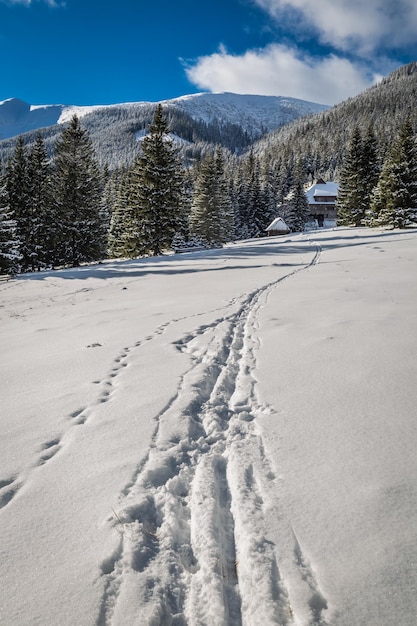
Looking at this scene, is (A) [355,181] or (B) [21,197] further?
(A) [355,181]

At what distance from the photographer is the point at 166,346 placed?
5.20 m

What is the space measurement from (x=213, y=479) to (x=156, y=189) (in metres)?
23.8

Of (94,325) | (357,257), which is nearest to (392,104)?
(357,257)

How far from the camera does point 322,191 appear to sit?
91.9 meters

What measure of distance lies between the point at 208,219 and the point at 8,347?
33.9m

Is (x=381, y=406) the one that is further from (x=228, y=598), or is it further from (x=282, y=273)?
(x=282, y=273)

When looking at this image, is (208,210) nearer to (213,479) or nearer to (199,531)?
(213,479)

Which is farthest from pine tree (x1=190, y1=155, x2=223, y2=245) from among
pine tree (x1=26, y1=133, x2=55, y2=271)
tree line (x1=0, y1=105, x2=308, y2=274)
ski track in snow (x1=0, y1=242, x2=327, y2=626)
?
ski track in snow (x1=0, y1=242, x2=327, y2=626)

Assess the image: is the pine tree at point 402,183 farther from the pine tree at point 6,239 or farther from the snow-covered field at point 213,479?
the pine tree at point 6,239

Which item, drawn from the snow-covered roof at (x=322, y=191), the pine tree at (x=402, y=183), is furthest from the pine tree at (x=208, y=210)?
the snow-covered roof at (x=322, y=191)

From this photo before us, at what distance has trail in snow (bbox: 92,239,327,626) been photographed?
1500 millimetres

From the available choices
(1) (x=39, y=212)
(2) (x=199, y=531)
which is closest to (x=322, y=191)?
(1) (x=39, y=212)

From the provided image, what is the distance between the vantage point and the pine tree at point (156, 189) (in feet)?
77.5

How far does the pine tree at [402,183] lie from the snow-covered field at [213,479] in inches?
1059
